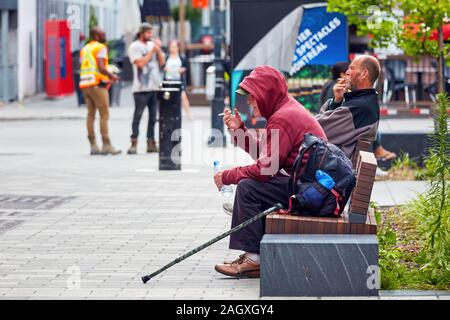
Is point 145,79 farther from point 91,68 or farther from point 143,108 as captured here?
point 91,68

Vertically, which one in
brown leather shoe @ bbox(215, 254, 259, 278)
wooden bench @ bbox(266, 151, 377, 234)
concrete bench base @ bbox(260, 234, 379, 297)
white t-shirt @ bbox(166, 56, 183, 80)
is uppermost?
white t-shirt @ bbox(166, 56, 183, 80)

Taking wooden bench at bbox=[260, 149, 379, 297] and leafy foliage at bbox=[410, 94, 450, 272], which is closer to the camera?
wooden bench at bbox=[260, 149, 379, 297]

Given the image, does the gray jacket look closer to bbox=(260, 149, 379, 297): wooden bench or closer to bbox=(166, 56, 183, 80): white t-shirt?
bbox=(260, 149, 379, 297): wooden bench

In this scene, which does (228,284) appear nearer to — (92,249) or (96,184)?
(92,249)

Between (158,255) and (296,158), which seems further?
(158,255)

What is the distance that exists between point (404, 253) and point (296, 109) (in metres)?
1.43

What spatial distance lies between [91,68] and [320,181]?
10.4m

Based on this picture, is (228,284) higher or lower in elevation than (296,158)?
lower

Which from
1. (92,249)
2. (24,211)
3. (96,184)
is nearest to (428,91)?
(96,184)

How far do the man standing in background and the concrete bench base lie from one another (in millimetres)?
10733

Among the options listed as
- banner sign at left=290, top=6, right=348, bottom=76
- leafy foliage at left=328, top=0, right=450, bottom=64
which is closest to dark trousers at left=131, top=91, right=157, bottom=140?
banner sign at left=290, top=6, right=348, bottom=76

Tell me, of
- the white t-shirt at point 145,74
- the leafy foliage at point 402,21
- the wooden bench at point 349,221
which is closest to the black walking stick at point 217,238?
the wooden bench at point 349,221

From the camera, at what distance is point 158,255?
953 cm

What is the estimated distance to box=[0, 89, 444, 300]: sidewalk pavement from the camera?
8.23 meters
